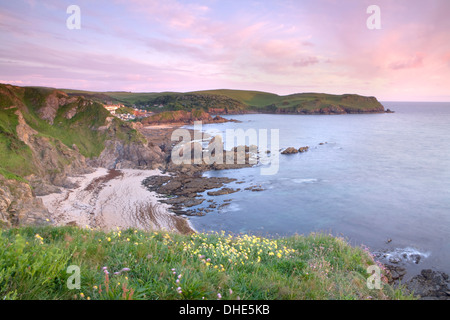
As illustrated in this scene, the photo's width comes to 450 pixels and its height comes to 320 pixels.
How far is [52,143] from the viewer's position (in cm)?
3388

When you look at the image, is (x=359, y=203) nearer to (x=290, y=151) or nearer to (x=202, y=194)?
(x=202, y=194)

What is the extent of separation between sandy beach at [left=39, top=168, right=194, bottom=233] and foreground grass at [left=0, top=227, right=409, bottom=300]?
14717 millimetres

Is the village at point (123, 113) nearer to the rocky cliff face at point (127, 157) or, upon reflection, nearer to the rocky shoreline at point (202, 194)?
the rocky cliff face at point (127, 157)

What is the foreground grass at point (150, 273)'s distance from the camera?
139 inches

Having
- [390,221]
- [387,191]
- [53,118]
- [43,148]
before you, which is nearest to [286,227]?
[390,221]

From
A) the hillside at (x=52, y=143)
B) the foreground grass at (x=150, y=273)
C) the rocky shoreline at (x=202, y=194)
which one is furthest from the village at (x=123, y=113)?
the foreground grass at (x=150, y=273)

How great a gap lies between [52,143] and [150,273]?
36.6 m

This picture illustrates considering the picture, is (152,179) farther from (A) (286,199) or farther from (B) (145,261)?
(B) (145,261)

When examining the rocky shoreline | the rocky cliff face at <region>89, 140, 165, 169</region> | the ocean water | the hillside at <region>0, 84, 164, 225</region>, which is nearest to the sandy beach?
the rocky shoreline

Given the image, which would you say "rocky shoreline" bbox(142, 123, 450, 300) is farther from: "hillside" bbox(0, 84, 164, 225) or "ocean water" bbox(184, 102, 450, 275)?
"hillside" bbox(0, 84, 164, 225)

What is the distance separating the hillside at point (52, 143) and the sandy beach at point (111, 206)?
2.18 metres

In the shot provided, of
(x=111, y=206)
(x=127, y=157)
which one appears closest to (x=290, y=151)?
(x=127, y=157)

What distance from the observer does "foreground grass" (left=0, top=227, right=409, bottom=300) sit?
3.54m
